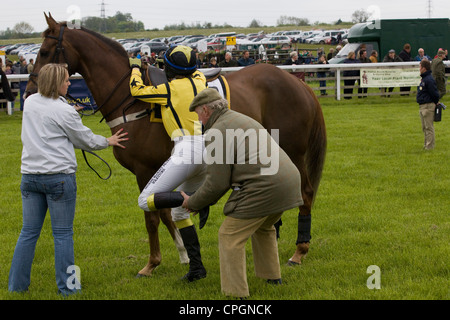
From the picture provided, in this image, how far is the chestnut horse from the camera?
19.8 feet

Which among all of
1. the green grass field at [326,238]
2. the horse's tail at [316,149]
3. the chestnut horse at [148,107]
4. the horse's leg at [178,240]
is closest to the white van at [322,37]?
the green grass field at [326,238]

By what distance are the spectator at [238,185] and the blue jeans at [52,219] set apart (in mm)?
1067

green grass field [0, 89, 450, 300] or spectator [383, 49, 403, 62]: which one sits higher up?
spectator [383, 49, 403, 62]

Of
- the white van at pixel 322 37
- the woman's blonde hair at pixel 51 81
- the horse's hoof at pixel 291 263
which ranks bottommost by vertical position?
the horse's hoof at pixel 291 263

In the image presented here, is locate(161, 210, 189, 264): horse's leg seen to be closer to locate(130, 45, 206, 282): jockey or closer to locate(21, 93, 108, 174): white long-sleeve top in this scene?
locate(130, 45, 206, 282): jockey

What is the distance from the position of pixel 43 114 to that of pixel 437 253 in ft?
13.4

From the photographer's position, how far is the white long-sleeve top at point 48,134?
5.07m

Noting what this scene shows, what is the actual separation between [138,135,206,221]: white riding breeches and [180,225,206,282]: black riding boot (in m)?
0.53

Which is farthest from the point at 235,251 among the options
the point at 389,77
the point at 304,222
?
the point at 389,77

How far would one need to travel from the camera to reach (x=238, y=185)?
488 centimetres

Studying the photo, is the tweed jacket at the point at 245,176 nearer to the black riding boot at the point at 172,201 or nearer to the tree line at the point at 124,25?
the black riding boot at the point at 172,201

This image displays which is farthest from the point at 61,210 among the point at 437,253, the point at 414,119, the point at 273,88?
the point at 414,119

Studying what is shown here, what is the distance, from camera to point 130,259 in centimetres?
659

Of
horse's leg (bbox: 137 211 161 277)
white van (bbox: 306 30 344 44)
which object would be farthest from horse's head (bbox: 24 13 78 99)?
white van (bbox: 306 30 344 44)
